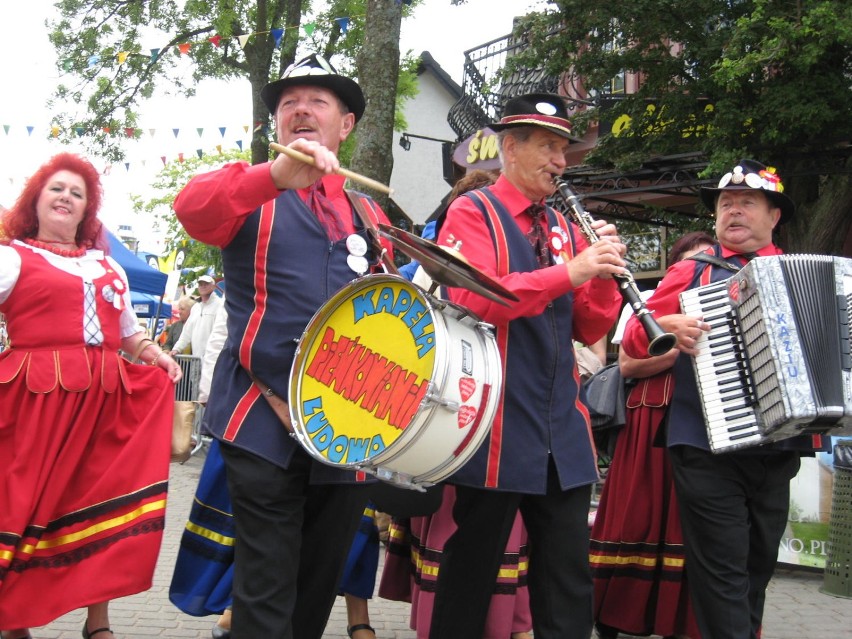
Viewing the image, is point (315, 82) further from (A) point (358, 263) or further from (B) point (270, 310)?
(B) point (270, 310)

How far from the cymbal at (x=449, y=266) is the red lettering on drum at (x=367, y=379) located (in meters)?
0.32

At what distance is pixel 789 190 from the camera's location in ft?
34.6

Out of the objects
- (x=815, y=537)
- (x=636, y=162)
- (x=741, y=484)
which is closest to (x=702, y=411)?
(x=741, y=484)

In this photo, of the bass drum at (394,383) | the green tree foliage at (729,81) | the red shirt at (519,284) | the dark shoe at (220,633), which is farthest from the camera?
the green tree foliage at (729,81)

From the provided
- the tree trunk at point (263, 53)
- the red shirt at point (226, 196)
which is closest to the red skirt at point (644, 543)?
the red shirt at point (226, 196)

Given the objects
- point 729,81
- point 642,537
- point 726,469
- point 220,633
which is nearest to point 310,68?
point 726,469

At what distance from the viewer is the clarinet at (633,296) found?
127 inches

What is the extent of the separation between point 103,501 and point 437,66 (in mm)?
29314

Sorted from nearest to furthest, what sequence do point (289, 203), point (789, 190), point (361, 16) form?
point (289, 203) → point (789, 190) → point (361, 16)

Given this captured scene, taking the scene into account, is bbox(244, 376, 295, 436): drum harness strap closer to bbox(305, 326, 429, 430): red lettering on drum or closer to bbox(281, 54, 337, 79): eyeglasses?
bbox(305, 326, 429, 430): red lettering on drum

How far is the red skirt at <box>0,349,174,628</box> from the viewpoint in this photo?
377 cm

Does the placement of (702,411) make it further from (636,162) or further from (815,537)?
(636,162)

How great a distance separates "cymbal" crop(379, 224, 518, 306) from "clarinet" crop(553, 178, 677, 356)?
515 millimetres

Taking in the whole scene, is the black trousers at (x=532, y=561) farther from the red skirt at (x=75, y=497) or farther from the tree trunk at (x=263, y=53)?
the tree trunk at (x=263, y=53)
